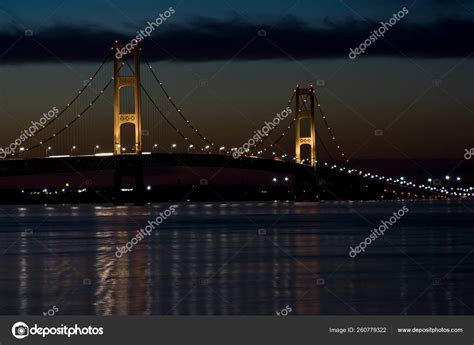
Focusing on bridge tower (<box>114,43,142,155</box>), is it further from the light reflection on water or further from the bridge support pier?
the light reflection on water

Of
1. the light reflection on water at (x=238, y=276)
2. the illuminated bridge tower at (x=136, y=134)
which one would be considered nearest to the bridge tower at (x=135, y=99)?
the illuminated bridge tower at (x=136, y=134)

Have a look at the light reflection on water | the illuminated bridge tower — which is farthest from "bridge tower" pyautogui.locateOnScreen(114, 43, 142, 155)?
the light reflection on water

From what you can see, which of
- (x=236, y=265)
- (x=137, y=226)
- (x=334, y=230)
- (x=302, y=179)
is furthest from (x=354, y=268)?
(x=302, y=179)

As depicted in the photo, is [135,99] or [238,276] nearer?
[238,276]

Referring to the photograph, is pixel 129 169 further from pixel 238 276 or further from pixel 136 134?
pixel 238 276

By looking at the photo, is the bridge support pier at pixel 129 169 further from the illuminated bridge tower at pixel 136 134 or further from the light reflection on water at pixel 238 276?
the light reflection on water at pixel 238 276

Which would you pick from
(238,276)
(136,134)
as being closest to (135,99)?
(136,134)

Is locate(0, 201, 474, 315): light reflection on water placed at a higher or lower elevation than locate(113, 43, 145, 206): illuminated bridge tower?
lower
